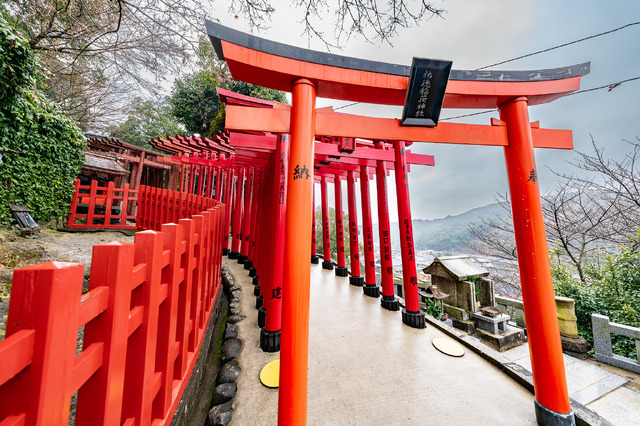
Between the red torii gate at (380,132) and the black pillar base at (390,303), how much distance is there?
98.3 inches

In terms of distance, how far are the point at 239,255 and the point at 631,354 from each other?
1092 cm

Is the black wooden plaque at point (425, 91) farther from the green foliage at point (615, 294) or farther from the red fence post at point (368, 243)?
the green foliage at point (615, 294)

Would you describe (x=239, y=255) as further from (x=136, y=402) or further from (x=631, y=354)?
(x=631, y=354)

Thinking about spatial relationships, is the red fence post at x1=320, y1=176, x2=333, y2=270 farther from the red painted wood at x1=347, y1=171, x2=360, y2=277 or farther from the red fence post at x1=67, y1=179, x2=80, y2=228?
the red fence post at x1=67, y1=179, x2=80, y2=228

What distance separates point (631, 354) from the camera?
5645 millimetres

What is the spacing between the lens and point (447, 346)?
3.47 meters

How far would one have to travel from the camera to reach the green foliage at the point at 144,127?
16406 mm

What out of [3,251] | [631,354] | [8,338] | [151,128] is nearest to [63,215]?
[3,251]

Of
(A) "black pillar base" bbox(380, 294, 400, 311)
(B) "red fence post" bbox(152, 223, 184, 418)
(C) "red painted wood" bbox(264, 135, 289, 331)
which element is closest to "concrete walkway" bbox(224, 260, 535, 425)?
(C) "red painted wood" bbox(264, 135, 289, 331)

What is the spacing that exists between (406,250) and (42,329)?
444 centimetres

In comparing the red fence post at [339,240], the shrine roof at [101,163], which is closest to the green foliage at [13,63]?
the shrine roof at [101,163]

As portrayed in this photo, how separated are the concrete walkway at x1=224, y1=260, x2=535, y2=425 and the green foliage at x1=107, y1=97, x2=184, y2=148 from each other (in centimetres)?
1821

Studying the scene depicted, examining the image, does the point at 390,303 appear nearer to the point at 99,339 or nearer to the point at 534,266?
the point at 534,266

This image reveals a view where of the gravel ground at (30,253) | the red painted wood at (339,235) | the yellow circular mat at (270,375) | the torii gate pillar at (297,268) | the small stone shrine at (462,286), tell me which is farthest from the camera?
the red painted wood at (339,235)
